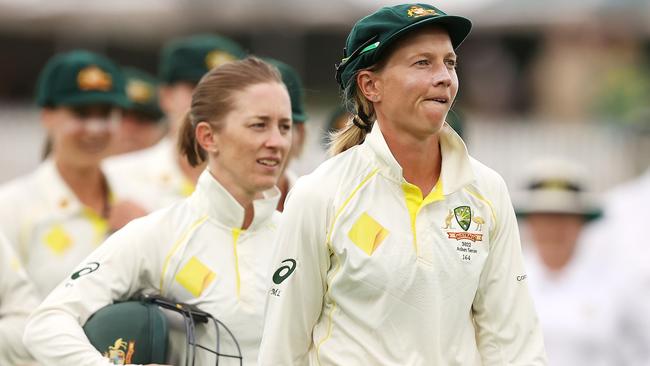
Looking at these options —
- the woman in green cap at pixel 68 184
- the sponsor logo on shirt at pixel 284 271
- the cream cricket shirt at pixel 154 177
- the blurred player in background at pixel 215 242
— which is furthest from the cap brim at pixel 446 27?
the cream cricket shirt at pixel 154 177

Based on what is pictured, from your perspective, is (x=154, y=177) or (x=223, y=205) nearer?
(x=223, y=205)

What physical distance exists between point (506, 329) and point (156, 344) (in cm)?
138

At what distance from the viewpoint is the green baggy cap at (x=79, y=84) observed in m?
8.77

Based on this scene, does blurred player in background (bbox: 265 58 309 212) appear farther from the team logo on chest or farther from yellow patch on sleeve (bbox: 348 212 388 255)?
yellow patch on sleeve (bbox: 348 212 388 255)

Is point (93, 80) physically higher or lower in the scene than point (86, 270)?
higher

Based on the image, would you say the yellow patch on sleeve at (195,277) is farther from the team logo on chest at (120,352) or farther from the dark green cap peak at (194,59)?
the dark green cap peak at (194,59)

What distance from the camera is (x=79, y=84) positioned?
8.79m

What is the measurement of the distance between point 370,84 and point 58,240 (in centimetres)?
341

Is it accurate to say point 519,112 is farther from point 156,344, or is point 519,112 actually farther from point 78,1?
point 156,344

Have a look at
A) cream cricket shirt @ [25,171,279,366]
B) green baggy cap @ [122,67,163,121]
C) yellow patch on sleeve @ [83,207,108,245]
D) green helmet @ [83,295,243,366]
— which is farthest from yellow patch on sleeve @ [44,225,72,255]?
green baggy cap @ [122,67,163,121]

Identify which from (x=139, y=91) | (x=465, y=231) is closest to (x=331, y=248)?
(x=465, y=231)

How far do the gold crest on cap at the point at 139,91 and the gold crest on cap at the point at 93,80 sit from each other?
307 centimetres

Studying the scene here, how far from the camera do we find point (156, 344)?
19.1ft

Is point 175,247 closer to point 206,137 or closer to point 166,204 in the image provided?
point 206,137
